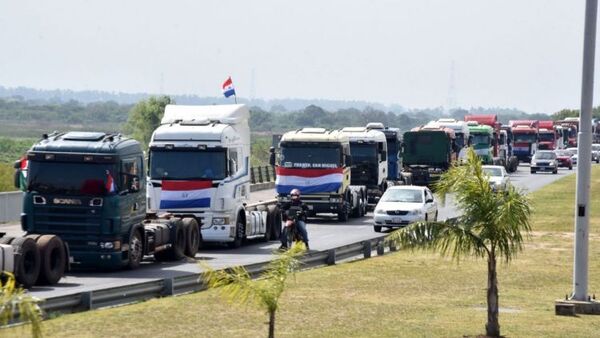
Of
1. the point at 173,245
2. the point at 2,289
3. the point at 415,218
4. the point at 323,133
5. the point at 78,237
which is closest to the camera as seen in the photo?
the point at 2,289

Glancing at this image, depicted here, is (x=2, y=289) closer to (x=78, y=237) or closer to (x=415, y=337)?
(x=415, y=337)

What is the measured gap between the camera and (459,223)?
22.2 m

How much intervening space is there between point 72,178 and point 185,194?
6.67 metres

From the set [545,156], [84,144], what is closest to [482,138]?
[545,156]

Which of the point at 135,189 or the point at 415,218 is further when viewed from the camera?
the point at 415,218

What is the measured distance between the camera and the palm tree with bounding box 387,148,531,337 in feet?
70.8

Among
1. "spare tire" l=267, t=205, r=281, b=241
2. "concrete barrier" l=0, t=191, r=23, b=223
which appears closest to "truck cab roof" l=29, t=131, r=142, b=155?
"spare tire" l=267, t=205, r=281, b=241

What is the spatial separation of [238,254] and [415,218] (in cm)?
935

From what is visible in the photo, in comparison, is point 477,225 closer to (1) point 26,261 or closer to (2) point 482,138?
(1) point 26,261

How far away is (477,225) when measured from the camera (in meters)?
21.9

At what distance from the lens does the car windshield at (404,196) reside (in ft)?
147

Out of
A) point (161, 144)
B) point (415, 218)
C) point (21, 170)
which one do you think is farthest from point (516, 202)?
point (415, 218)

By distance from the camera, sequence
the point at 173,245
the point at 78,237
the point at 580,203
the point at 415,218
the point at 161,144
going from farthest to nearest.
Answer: the point at 415,218 < the point at 161,144 < the point at 173,245 < the point at 78,237 < the point at 580,203

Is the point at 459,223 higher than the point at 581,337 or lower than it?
higher
